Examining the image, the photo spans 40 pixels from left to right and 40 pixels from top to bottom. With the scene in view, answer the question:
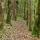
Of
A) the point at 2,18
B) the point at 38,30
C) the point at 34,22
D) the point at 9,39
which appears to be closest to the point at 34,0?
the point at 34,22

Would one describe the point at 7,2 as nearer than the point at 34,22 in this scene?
No

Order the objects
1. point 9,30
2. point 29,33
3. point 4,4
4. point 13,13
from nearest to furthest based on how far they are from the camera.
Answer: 1. point 29,33
2. point 9,30
3. point 4,4
4. point 13,13

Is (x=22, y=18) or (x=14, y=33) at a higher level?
(x=22, y=18)

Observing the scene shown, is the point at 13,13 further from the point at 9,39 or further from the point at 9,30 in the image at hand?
the point at 9,39

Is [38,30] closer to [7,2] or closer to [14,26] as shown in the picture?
[14,26]

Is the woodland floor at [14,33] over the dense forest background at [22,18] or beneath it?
beneath

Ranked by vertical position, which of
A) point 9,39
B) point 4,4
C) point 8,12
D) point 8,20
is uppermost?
point 4,4

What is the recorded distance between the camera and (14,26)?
509 centimetres

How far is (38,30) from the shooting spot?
4.12 m

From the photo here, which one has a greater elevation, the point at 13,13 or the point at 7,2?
the point at 7,2

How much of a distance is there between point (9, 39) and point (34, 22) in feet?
3.16

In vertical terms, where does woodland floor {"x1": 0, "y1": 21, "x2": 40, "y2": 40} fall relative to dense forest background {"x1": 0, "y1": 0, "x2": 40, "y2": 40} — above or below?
below

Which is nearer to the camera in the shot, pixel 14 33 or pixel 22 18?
pixel 14 33

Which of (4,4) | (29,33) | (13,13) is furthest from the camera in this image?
A: (13,13)
